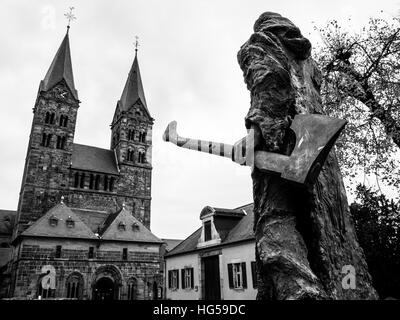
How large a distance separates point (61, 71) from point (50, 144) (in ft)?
42.6

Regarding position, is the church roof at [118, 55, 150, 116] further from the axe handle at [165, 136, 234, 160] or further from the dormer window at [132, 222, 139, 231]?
the axe handle at [165, 136, 234, 160]

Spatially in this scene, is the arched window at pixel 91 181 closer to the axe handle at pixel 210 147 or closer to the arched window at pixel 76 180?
the arched window at pixel 76 180

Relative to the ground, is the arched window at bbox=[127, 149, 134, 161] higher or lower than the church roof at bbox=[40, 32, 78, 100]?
lower

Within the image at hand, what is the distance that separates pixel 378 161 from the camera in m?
10.9

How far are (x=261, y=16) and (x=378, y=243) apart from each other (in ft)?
39.2

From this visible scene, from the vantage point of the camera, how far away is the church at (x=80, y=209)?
101ft

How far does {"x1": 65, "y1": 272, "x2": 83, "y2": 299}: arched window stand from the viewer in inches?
1209

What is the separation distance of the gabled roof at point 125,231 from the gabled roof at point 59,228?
78.5 inches

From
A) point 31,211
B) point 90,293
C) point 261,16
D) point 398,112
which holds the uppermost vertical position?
point 31,211

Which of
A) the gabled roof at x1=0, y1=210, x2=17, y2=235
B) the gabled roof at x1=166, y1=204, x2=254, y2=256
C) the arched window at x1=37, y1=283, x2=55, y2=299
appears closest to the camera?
the gabled roof at x1=166, y1=204, x2=254, y2=256

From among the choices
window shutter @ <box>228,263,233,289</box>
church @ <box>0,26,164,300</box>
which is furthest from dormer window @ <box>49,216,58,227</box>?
window shutter @ <box>228,263,233,289</box>

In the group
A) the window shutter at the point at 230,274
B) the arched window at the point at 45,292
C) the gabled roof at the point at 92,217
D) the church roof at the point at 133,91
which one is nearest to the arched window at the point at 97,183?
the gabled roof at the point at 92,217
